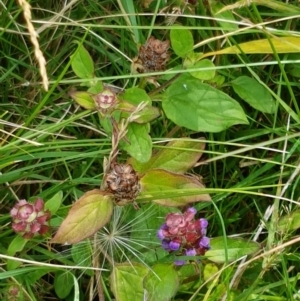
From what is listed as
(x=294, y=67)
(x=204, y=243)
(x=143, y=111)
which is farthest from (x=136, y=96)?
(x=294, y=67)

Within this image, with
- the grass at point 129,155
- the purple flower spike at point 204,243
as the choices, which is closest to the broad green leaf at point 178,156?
the grass at point 129,155

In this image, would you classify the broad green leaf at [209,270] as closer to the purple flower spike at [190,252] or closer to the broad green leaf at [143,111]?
the purple flower spike at [190,252]

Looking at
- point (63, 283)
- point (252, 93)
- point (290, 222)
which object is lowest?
point (63, 283)

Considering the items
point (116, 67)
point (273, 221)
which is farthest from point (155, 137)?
point (273, 221)

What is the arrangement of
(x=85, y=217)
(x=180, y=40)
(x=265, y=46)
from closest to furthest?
1. (x=85, y=217)
2. (x=180, y=40)
3. (x=265, y=46)

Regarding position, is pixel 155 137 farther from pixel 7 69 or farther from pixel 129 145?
pixel 7 69

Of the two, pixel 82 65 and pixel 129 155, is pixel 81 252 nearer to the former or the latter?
pixel 129 155
